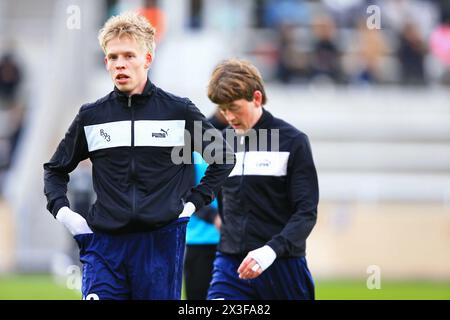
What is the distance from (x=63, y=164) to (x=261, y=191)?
149 centimetres

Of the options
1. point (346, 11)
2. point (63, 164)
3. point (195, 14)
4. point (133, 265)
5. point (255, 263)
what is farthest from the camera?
point (195, 14)

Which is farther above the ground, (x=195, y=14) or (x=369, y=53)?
(x=195, y=14)

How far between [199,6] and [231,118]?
52.8 feet

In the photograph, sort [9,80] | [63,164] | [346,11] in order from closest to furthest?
[63,164] < [346,11] < [9,80]

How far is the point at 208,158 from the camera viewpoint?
24.1 ft

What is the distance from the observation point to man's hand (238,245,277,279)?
755 cm

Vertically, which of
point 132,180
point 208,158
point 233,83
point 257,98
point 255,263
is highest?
point 233,83

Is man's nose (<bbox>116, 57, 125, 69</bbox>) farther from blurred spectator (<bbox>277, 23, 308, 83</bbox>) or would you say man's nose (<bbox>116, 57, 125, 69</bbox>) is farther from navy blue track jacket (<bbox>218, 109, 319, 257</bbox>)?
blurred spectator (<bbox>277, 23, 308, 83</bbox>)

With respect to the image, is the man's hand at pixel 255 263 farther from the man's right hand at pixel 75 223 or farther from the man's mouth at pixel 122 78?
the man's mouth at pixel 122 78

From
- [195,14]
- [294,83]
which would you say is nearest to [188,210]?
[294,83]

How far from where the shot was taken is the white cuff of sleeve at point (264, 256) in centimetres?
759

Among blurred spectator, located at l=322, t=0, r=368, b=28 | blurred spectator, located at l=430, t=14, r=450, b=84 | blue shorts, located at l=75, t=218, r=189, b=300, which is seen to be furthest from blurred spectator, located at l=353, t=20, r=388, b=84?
blue shorts, located at l=75, t=218, r=189, b=300

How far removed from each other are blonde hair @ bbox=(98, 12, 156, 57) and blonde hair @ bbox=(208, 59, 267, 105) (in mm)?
922

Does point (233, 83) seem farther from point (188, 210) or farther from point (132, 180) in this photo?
point (132, 180)
